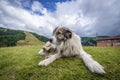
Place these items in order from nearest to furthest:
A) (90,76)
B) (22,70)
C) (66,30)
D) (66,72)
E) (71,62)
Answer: (90,76), (66,72), (22,70), (71,62), (66,30)

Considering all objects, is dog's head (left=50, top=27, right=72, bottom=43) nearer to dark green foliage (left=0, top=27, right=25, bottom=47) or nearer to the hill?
dark green foliage (left=0, top=27, right=25, bottom=47)

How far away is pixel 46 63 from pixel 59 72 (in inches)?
31.5

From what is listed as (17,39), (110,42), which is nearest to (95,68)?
(110,42)

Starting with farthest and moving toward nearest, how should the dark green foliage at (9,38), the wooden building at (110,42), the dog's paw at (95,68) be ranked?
1. the dark green foliage at (9,38)
2. the wooden building at (110,42)
3. the dog's paw at (95,68)

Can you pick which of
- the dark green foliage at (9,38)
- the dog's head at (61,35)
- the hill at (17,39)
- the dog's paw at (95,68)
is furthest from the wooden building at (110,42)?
the hill at (17,39)

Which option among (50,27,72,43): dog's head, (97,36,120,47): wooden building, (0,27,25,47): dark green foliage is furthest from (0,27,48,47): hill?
(50,27,72,43): dog's head

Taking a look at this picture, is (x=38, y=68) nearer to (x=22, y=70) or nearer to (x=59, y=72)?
(x=22, y=70)

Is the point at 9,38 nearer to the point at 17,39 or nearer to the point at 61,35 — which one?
the point at 17,39

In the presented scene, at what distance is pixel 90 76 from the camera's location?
336cm

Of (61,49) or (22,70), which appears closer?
(22,70)

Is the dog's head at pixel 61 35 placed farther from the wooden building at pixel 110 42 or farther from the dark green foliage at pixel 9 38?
the dark green foliage at pixel 9 38

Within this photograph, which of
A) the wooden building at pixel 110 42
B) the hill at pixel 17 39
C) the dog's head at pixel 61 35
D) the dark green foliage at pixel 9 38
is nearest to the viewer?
the dog's head at pixel 61 35

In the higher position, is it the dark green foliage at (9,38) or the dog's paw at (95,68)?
the dark green foliage at (9,38)

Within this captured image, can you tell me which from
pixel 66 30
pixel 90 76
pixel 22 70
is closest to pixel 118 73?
pixel 90 76
